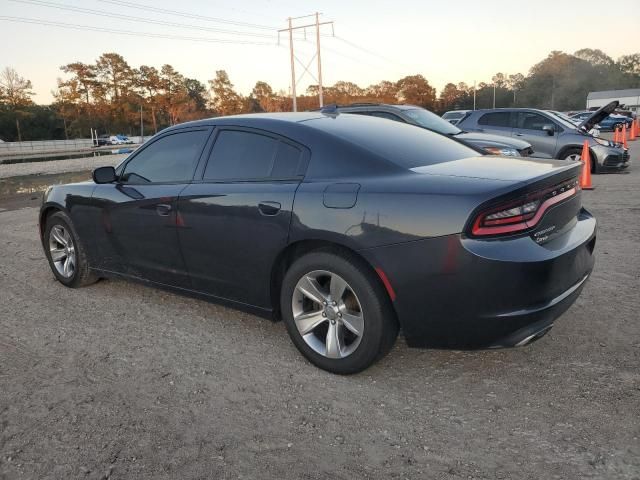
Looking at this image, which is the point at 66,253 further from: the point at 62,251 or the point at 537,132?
the point at 537,132

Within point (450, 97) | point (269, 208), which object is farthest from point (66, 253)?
point (450, 97)

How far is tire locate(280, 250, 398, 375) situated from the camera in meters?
2.81

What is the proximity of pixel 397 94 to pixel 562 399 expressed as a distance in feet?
349

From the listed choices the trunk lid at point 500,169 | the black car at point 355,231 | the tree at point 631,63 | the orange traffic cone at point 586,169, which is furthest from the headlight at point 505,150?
the tree at point 631,63

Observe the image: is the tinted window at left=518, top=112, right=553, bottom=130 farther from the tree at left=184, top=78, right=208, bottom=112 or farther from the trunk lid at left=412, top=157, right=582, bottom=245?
the tree at left=184, top=78, right=208, bottom=112

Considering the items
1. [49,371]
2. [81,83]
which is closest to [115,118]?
[81,83]

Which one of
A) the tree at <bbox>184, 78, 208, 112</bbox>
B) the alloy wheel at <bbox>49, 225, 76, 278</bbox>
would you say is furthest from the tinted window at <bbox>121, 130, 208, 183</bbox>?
the tree at <bbox>184, 78, 208, 112</bbox>

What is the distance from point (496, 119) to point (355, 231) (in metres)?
10.9

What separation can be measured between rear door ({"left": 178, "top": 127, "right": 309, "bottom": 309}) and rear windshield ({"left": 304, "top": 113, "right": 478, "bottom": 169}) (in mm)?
335

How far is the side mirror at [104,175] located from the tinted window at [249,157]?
3.77ft

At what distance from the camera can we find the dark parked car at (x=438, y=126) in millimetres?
8695

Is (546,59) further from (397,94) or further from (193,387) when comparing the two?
(193,387)

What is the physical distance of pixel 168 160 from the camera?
3.99m

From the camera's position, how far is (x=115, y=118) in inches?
3243
